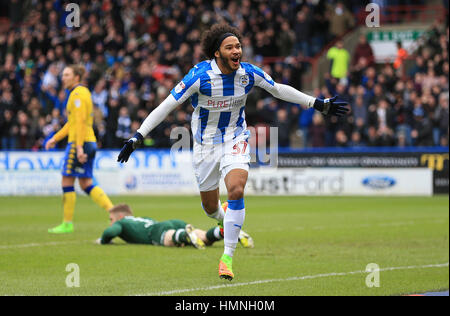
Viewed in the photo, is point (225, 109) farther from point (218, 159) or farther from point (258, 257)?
point (258, 257)

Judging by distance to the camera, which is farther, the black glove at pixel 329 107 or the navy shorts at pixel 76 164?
the navy shorts at pixel 76 164

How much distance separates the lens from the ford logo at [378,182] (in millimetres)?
24484

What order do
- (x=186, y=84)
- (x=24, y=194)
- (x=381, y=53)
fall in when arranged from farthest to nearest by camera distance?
(x=381, y=53) → (x=24, y=194) → (x=186, y=84)

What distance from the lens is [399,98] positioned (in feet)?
82.3

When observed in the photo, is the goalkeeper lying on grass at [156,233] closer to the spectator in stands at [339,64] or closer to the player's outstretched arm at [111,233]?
the player's outstretched arm at [111,233]

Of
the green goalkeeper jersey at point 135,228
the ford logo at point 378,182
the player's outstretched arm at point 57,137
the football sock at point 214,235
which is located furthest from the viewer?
the ford logo at point 378,182

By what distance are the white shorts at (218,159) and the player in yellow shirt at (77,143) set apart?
4489 millimetres

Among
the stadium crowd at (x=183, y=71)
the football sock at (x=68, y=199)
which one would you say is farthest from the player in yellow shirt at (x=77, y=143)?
the stadium crowd at (x=183, y=71)

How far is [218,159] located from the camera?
9.10m

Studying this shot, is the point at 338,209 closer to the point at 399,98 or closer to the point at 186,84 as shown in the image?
the point at 399,98

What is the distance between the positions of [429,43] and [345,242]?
16.5 m

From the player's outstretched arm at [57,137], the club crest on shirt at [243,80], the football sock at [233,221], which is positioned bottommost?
the football sock at [233,221]

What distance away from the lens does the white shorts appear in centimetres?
891

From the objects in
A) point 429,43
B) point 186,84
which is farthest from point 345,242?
point 429,43
